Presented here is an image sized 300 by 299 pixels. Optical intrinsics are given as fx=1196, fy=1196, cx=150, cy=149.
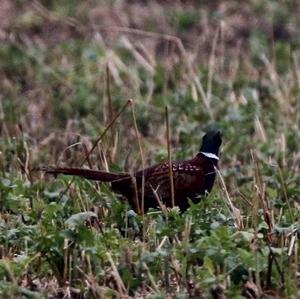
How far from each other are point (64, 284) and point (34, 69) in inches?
209

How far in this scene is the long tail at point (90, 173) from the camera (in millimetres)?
6543

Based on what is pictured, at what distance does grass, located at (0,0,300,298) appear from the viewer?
5.50 m

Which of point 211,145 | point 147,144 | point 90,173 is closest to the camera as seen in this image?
point 90,173

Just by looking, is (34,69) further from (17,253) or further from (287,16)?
(17,253)

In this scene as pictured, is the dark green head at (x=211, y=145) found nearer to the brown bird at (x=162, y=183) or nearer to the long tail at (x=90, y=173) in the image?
the brown bird at (x=162, y=183)

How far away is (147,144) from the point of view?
28.9 ft

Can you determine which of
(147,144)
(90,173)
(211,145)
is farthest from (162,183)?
(147,144)

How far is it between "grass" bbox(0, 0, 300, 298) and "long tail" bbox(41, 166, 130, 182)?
0.43ft

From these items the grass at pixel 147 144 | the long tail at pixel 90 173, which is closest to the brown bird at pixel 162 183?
the long tail at pixel 90 173

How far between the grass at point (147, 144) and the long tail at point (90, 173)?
0.13 m

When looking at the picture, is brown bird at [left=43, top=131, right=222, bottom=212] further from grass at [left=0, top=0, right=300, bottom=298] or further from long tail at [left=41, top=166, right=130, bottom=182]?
grass at [left=0, top=0, right=300, bottom=298]

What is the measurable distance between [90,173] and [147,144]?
2.23 m

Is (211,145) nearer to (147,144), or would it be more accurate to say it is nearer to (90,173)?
(90,173)

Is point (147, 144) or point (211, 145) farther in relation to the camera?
point (147, 144)
